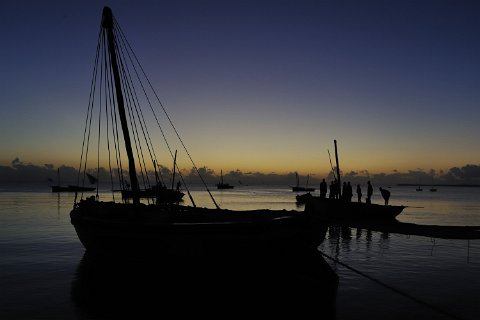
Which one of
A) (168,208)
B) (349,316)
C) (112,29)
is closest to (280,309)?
(349,316)

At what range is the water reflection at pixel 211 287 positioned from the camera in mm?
11719

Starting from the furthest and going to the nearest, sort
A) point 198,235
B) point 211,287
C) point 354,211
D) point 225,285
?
point 354,211
point 198,235
point 225,285
point 211,287

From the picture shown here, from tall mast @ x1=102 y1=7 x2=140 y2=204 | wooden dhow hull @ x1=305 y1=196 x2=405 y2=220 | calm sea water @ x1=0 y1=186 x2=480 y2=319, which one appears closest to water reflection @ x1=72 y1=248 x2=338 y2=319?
calm sea water @ x1=0 y1=186 x2=480 y2=319

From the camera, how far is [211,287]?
14117mm

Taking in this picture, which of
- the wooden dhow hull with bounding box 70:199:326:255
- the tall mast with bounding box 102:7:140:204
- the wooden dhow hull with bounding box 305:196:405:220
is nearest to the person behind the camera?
the wooden dhow hull with bounding box 70:199:326:255

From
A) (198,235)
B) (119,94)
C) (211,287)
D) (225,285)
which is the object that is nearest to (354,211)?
(225,285)

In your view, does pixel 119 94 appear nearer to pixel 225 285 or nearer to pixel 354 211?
pixel 225 285

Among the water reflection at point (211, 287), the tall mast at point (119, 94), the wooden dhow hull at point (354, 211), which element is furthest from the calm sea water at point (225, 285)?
the wooden dhow hull at point (354, 211)

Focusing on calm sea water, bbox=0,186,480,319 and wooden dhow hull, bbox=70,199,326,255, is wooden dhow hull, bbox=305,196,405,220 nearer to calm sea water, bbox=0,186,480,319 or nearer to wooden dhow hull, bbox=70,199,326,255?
calm sea water, bbox=0,186,480,319

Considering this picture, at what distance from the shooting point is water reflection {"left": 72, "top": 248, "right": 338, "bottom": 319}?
38.4 feet

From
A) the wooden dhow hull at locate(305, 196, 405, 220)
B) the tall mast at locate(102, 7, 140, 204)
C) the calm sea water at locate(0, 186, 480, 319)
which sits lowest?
the calm sea water at locate(0, 186, 480, 319)

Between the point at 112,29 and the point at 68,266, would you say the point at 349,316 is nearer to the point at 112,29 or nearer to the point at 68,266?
the point at 68,266

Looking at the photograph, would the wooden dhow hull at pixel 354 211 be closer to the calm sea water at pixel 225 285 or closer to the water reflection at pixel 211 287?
the calm sea water at pixel 225 285

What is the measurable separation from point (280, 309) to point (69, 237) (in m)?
20.0
